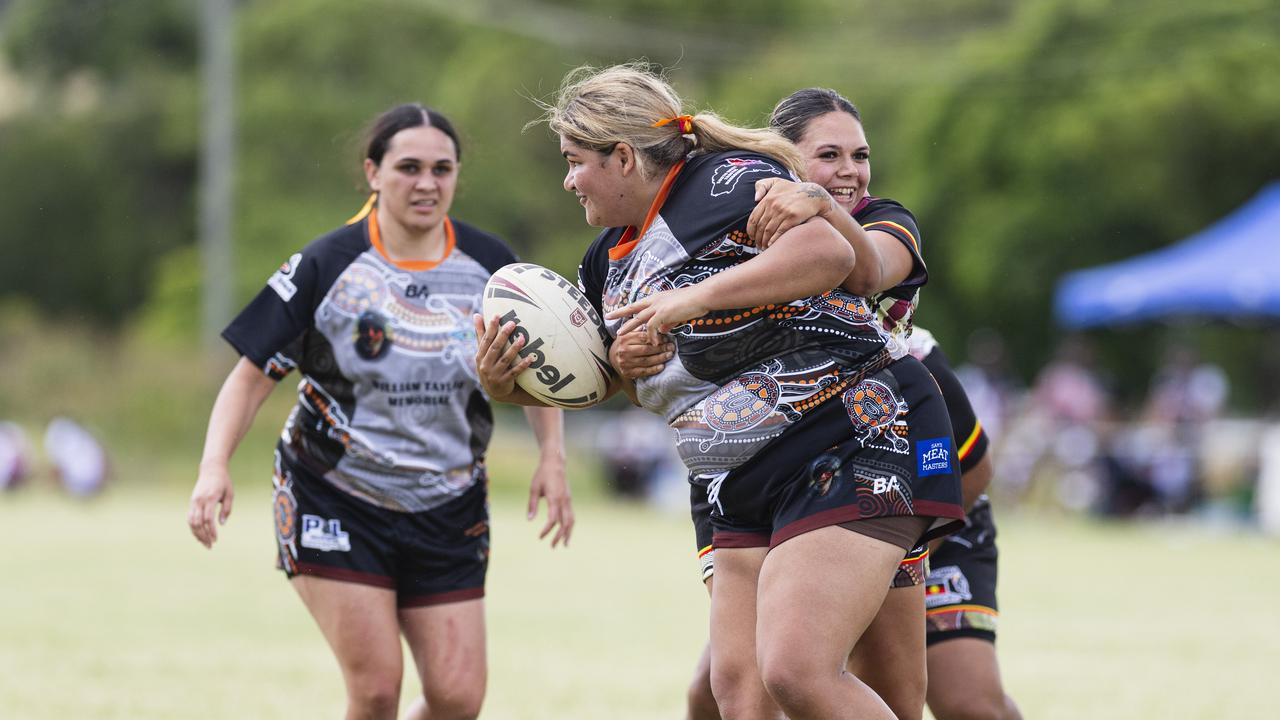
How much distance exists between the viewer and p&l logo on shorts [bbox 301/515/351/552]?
5566 millimetres

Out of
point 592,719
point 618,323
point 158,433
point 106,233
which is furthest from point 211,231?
point 618,323

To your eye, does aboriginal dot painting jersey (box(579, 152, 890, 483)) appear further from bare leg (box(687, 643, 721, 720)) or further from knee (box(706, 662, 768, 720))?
bare leg (box(687, 643, 721, 720))

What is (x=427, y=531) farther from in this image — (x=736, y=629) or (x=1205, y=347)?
(x=1205, y=347)

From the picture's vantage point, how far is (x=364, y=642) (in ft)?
17.9

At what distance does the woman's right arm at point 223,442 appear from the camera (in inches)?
208

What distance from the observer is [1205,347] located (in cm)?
3634

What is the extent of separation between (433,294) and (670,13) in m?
42.2

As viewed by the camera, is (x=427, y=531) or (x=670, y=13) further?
(x=670, y=13)

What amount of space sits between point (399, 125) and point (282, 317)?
80 centimetres

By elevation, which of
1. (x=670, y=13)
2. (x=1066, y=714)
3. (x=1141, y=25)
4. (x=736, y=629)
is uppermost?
(x=670, y=13)

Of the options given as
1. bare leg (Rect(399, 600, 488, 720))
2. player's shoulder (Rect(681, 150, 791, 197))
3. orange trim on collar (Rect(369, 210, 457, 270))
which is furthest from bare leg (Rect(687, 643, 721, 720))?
player's shoulder (Rect(681, 150, 791, 197))

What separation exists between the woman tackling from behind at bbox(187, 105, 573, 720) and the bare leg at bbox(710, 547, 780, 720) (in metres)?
1.40

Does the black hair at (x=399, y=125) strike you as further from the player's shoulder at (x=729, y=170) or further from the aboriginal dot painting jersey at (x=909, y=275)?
the aboriginal dot painting jersey at (x=909, y=275)

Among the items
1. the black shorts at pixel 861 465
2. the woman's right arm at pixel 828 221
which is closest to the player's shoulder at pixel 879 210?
the woman's right arm at pixel 828 221
